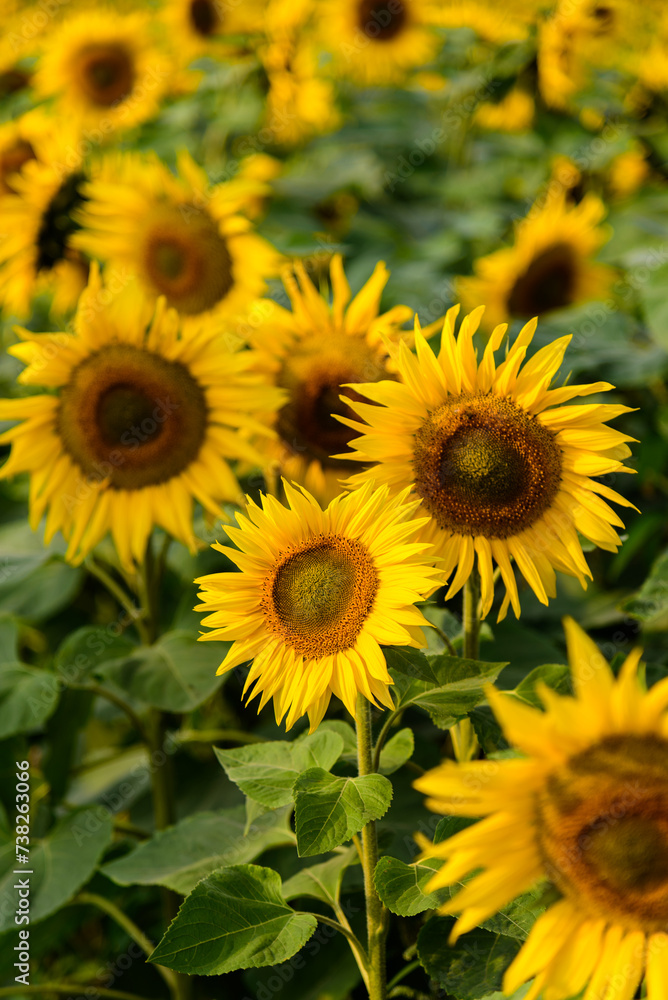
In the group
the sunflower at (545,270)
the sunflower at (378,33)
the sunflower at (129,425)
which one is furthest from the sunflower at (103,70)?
the sunflower at (129,425)

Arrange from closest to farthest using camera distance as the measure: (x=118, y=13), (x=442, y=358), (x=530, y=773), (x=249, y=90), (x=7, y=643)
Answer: (x=530, y=773) → (x=442, y=358) → (x=7, y=643) → (x=249, y=90) → (x=118, y=13)

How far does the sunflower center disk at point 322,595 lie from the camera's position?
900 millimetres

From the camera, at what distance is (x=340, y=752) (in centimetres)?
100

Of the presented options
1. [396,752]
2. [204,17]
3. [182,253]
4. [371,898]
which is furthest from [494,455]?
[204,17]

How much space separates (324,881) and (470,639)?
1.11 ft

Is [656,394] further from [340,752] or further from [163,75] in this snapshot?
[163,75]

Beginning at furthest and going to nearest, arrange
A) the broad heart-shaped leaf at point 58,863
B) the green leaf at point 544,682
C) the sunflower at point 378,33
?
the sunflower at point 378,33 → the broad heart-shaped leaf at point 58,863 → the green leaf at point 544,682

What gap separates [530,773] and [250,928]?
450 millimetres

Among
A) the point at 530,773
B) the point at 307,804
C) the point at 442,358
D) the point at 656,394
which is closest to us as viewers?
the point at 530,773

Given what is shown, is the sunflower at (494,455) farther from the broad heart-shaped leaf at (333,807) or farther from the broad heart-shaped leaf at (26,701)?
the broad heart-shaped leaf at (26,701)

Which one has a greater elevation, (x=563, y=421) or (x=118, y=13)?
(x=118, y=13)

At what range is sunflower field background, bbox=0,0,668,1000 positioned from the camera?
2.82 feet

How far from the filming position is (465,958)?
3.07ft

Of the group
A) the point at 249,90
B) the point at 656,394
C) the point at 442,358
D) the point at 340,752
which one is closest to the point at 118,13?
the point at 249,90
